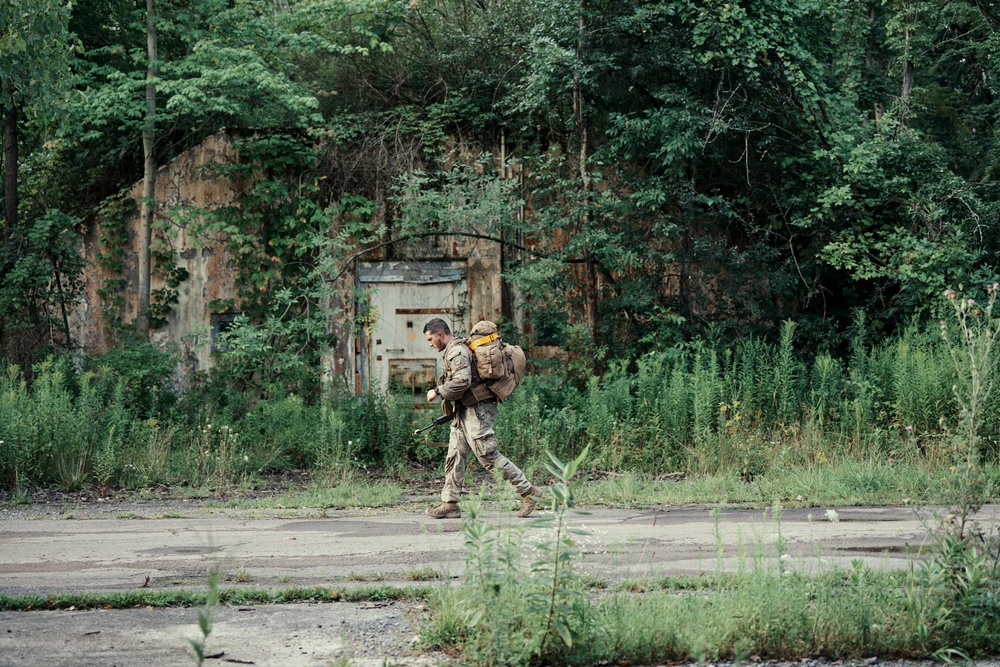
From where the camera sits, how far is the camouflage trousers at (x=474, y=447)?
935cm

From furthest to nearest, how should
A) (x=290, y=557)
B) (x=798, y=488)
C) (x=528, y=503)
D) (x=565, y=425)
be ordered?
(x=565, y=425) → (x=798, y=488) → (x=528, y=503) → (x=290, y=557)

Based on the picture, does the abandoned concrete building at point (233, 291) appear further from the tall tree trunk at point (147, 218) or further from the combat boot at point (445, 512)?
the combat boot at point (445, 512)

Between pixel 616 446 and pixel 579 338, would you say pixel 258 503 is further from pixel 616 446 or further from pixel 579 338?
pixel 579 338

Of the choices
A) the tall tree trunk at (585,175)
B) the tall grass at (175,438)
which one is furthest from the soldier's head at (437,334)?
the tall tree trunk at (585,175)

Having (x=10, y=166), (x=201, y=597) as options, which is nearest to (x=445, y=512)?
(x=201, y=597)

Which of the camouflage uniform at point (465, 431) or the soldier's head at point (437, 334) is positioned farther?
the soldier's head at point (437, 334)

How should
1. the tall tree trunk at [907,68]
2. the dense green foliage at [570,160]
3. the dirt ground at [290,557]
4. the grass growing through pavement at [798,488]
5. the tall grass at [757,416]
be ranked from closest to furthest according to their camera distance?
the dirt ground at [290,557], the grass growing through pavement at [798,488], the tall grass at [757,416], the dense green foliage at [570,160], the tall tree trunk at [907,68]

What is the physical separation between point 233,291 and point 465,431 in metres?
9.05

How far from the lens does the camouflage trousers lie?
9353 millimetres

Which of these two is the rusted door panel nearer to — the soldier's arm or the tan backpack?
the tan backpack

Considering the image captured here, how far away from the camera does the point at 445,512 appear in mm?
9656

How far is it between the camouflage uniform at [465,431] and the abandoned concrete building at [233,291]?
701cm

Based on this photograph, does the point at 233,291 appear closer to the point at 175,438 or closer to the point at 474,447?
the point at 175,438

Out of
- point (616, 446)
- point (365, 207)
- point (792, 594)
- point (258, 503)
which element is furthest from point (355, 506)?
point (365, 207)
